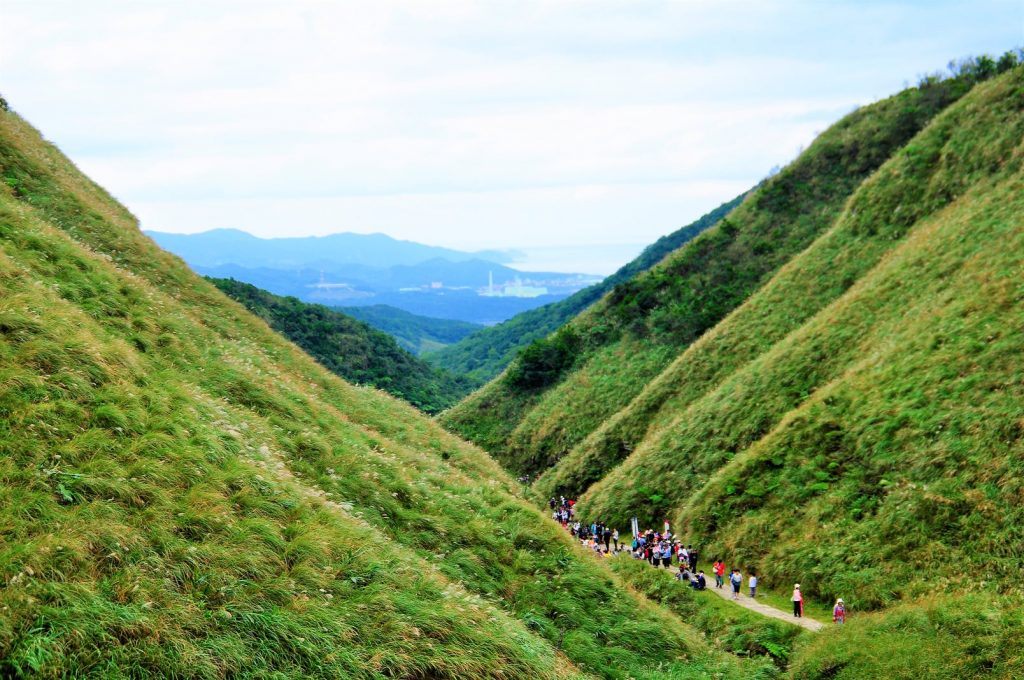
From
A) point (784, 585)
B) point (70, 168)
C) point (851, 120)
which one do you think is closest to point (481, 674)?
point (784, 585)

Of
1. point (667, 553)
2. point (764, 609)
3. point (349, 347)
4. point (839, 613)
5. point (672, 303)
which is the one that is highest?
point (672, 303)

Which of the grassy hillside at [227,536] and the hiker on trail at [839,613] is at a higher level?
the grassy hillside at [227,536]

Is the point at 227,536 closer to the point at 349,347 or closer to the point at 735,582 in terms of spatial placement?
the point at 735,582

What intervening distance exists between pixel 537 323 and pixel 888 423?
123 m

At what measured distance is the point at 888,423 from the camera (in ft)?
86.1

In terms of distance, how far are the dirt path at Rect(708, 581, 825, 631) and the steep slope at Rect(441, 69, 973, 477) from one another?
2671 cm

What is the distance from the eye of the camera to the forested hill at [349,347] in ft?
282

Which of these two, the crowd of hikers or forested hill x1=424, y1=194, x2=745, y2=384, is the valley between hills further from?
forested hill x1=424, y1=194, x2=745, y2=384

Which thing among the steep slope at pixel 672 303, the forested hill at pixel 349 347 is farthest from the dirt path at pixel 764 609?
the forested hill at pixel 349 347

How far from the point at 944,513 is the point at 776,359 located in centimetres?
1615

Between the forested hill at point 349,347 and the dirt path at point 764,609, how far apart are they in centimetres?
5783

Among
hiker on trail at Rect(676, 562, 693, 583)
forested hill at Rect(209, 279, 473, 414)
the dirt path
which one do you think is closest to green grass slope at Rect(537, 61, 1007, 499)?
hiker on trail at Rect(676, 562, 693, 583)

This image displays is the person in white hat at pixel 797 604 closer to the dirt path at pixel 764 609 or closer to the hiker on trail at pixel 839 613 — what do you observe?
the dirt path at pixel 764 609

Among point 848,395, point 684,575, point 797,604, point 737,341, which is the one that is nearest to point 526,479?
point 737,341
